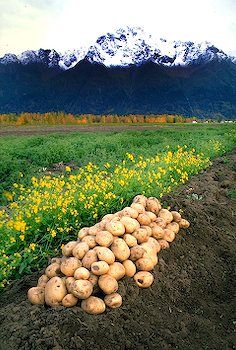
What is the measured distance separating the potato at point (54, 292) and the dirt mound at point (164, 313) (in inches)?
4.0

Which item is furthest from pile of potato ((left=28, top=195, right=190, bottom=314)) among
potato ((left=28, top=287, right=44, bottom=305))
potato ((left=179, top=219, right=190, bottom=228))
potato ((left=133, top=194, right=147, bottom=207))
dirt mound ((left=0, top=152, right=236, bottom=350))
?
potato ((left=179, top=219, right=190, bottom=228))

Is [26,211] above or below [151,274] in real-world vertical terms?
above

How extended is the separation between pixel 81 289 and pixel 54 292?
0.85 feet

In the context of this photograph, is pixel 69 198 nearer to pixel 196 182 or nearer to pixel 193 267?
pixel 193 267

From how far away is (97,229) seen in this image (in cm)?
484

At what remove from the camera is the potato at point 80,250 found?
4477 millimetres

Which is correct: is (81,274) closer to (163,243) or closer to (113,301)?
(113,301)

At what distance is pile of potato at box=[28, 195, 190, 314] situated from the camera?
4.15m

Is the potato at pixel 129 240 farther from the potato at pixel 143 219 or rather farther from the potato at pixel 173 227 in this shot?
the potato at pixel 173 227

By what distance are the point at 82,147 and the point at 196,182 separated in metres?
8.83

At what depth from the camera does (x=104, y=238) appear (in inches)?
179

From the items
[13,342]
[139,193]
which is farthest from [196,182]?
[13,342]

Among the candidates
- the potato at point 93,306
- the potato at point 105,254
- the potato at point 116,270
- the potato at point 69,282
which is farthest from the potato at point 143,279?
the potato at point 69,282

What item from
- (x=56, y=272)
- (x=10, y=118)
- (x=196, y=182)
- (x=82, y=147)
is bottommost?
(x=10, y=118)
